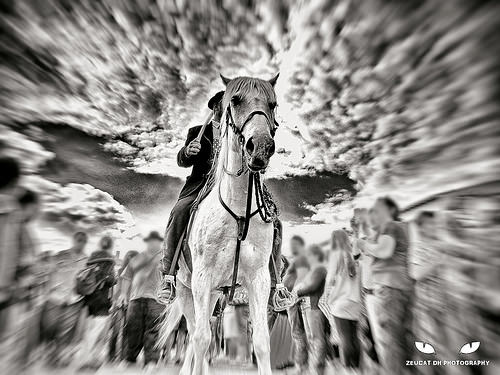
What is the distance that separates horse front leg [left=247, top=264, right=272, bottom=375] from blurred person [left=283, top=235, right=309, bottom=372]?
0.94m

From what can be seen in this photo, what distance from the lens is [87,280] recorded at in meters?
2.66

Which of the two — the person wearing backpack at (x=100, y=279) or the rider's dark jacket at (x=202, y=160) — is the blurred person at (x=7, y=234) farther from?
the rider's dark jacket at (x=202, y=160)

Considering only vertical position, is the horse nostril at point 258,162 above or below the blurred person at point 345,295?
above

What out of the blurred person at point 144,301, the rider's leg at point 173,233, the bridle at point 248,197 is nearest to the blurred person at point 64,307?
the blurred person at point 144,301

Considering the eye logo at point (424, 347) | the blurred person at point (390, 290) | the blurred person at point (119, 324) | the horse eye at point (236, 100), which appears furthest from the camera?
the blurred person at point (119, 324)

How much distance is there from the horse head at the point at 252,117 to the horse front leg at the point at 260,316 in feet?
2.04

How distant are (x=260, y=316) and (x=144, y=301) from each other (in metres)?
1.41

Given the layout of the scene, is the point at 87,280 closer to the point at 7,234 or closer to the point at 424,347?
the point at 7,234

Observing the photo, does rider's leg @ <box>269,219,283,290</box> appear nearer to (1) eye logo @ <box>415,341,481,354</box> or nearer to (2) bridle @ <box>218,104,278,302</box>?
(2) bridle @ <box>218,104,278,302</box>

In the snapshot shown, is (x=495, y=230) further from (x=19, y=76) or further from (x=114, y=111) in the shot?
(x=19, y=76)

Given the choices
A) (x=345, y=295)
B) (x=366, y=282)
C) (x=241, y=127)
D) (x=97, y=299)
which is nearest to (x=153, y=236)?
(x=97, y=299)

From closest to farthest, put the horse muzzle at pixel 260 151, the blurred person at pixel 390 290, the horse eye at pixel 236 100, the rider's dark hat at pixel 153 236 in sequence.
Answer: the horse muzzle at pixel 260 151, the horse eye at pixel 236 100, the blurred person at pixel 390 290, the rider's dark hat at pixel 153 236

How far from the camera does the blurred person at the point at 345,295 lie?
2.44 metres

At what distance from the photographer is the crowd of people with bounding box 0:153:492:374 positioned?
7.58 feet
